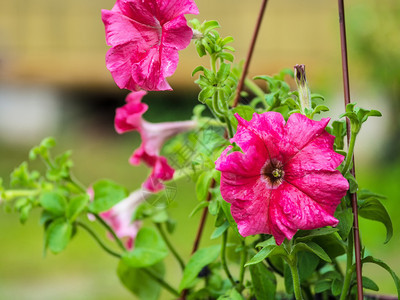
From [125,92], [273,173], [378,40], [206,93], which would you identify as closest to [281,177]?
[273,173]

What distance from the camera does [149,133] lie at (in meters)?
0.84

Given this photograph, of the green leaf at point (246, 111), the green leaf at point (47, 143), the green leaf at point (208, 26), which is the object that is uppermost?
the green leaf at point (208, 26)

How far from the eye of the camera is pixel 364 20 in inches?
134

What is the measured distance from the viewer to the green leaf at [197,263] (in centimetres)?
75

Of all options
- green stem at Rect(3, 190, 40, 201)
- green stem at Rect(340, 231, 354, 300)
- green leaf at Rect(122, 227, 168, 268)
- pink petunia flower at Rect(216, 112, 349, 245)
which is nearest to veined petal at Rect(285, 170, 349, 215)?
pink petunia flower at Rect(216, 112, 349, 245)

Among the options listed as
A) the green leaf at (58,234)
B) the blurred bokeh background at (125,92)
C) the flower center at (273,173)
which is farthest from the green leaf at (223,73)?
the blurred bokeh background at (125,92)

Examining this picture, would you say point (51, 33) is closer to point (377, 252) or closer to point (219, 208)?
point (377, 252)

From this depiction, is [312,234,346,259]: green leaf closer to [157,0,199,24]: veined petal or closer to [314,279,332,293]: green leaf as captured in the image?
[314,279,332,293]: green leaf

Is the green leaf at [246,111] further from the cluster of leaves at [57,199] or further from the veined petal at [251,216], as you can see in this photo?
the cluster of leaves at [57,199]

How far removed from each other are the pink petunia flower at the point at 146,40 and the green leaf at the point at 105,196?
25 cm

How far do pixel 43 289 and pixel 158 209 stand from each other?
70.4 inches

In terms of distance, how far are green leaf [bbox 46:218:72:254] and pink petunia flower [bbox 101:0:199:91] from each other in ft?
0.89

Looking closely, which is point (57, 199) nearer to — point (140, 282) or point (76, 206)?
point (76, 206)

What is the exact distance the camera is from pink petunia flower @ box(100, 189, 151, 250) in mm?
884
